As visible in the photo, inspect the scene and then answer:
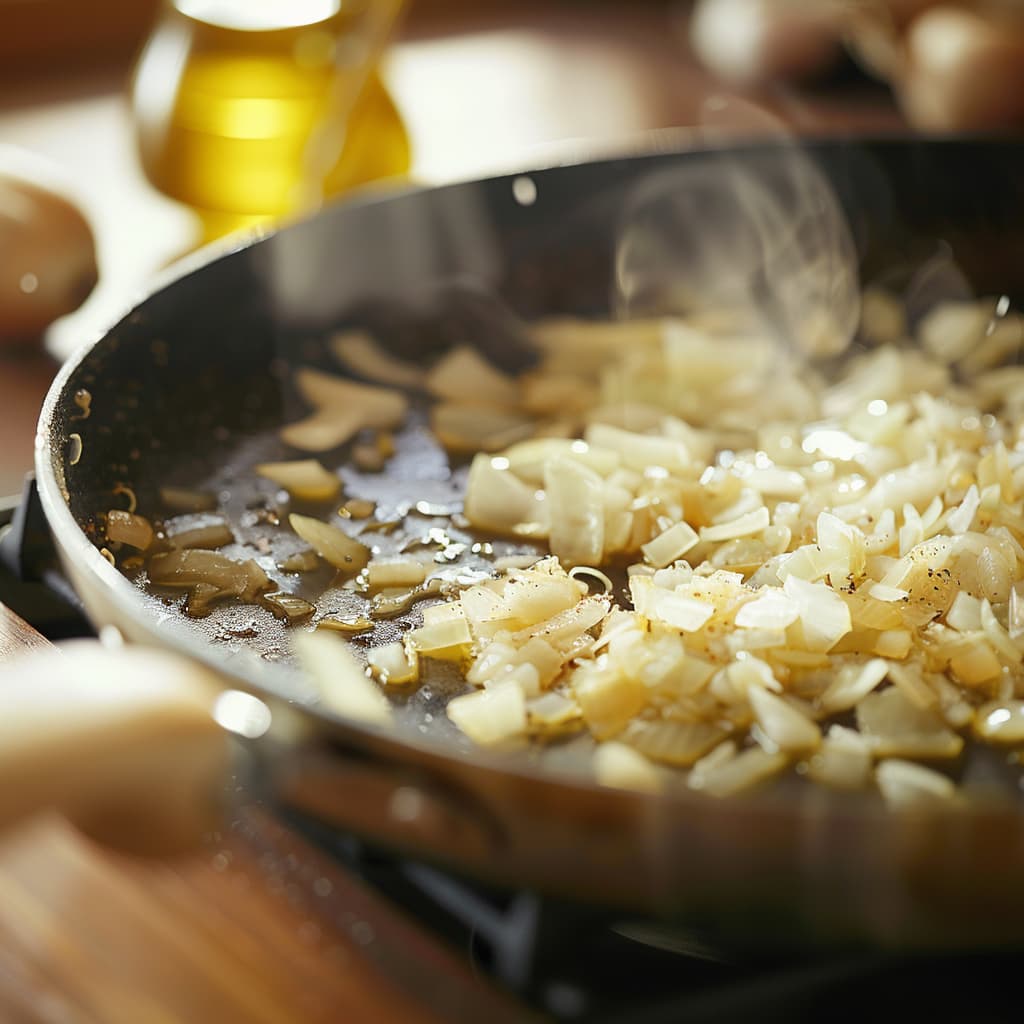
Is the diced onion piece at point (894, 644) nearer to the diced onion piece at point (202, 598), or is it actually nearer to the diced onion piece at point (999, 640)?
the diced onion piece at point (999, 640)

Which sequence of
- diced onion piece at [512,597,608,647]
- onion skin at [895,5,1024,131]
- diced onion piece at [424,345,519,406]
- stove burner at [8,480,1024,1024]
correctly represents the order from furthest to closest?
onion skin at [895,5,1024,131]
diced onion piece at [424,345,519,406]
diced onion piece at [512,597,608,647]
stove burner at [8,480,1024,1024]

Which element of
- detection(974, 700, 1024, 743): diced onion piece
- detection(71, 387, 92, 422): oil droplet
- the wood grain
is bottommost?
the wood grain

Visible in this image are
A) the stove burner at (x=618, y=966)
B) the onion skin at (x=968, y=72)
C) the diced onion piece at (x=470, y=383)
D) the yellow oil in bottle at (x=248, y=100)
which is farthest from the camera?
the onion skin at (x=968, y=72)

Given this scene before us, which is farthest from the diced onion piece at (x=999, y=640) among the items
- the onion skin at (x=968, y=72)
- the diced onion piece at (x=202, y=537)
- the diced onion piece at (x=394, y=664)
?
the onion skin at (x=968, y=72)

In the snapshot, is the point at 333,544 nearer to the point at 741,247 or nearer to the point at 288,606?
the point at 288,606

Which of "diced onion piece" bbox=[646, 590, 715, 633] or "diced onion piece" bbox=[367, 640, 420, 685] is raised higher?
"diced onion piece" bbox=[646, 590, 715, 633]

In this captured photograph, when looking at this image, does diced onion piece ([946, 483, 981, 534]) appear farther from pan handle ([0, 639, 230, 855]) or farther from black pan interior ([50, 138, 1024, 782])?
pan handle ([0, 639, 230, 855])

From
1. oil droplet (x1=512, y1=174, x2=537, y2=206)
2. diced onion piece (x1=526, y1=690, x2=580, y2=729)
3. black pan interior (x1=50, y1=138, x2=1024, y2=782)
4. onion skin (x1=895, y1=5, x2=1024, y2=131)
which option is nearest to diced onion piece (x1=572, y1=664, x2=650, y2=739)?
diced onion piece (x1=526, y1=690, x2=580, y2=729)
